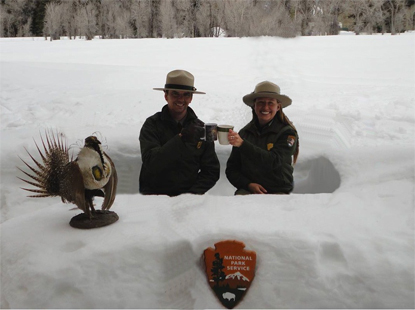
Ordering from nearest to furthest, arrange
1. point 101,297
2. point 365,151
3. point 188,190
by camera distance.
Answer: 1. point 101,297
2. point 188,190
3. point 365,151

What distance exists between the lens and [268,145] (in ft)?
7.40

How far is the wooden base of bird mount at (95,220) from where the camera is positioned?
1.57m

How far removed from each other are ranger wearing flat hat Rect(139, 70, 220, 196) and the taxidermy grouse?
1.97 ft

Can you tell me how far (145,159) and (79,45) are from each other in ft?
23.8

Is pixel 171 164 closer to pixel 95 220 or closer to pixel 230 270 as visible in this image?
pixel 95 220

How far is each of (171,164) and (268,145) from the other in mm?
600

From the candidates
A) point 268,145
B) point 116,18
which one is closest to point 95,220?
point 268,145

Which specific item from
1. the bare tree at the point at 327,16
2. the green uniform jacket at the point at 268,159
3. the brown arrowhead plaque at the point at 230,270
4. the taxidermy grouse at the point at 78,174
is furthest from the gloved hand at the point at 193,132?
the bare tree at the point at 327,16

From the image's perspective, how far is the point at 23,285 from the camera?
1382mm

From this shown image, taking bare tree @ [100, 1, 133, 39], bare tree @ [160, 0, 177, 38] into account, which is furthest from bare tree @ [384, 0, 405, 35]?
bare tree @ [100, 1, 133, 39]

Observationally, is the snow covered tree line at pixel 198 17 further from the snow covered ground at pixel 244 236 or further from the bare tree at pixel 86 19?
the snow covered ground at pixel 244 236

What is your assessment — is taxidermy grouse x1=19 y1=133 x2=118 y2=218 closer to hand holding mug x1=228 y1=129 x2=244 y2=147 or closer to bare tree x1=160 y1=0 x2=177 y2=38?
hand holding mug x1=228 y1=129 x2=244 y2=147

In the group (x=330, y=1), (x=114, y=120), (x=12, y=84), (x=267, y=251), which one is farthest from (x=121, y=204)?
(x=12, y=84)

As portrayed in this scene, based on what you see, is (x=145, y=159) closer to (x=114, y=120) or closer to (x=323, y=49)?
(x=114, y=120)
